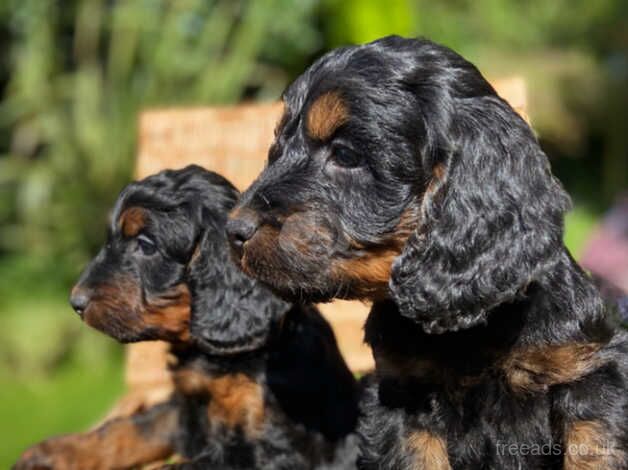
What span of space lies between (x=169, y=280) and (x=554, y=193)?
1.74 metres

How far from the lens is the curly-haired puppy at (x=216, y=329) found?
4.20m

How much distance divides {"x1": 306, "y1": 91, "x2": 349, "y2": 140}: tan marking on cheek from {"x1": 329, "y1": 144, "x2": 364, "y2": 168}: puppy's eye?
A: 0.05 meters

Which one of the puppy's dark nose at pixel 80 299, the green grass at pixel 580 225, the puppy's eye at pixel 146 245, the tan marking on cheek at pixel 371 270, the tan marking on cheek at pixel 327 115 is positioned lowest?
the puppy's dark nose at pixel 80 299

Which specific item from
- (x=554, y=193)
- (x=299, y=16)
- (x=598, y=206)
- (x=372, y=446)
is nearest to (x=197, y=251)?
(x=372, y=446)

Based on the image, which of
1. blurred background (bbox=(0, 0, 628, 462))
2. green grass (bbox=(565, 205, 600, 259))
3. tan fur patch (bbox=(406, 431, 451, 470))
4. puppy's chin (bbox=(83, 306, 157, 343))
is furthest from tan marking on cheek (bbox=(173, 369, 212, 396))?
green grass (bbox=(565, 205, 600, 259))

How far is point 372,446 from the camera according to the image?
3529mm

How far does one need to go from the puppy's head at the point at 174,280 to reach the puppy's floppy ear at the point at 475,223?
114cm

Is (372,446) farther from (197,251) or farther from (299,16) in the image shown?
(299,16)

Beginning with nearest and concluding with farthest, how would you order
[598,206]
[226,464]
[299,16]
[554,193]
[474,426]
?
1. [554,193]
2. [474,426]
3. [226,464]
4. [299,16]
5. [598,206]

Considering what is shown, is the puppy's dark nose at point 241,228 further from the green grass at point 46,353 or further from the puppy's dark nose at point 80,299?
the green grass at point 46,353

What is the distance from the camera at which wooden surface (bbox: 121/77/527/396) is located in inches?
243

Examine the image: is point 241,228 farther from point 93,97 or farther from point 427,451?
point 93,97

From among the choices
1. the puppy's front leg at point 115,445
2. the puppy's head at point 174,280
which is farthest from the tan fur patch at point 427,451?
the puppy's front leg at point 115,445

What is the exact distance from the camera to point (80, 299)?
4.23 meters
